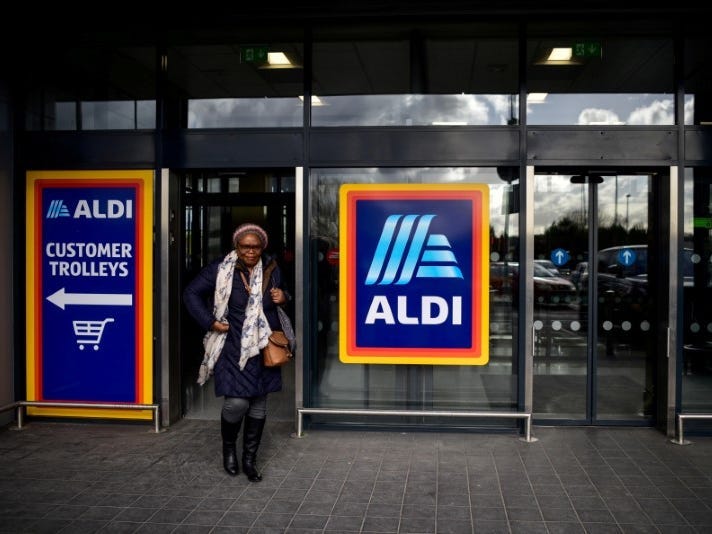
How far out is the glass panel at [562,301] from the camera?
627 centimetres

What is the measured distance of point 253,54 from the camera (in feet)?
20.8

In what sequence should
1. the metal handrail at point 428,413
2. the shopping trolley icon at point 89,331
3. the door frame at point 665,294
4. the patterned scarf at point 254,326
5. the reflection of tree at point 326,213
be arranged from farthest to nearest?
the shopping trolley icon at point 89,331, the reflection of tree at point 326,213, the door frame at point 665,294, the metal handrail at point 428,413, the patterned scarf at point 254,326

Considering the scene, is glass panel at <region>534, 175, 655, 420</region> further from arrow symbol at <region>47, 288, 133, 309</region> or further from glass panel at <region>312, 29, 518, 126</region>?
arrow symbol at <region>47, 288, 133, 309</region>

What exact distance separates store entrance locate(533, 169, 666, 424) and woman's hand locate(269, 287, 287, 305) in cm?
264

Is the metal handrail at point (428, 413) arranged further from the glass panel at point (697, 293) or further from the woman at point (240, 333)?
the glass panel at point (697, 293)

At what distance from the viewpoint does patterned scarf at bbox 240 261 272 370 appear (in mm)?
4816

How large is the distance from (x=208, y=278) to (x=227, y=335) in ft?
1.57

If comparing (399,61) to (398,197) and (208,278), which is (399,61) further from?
(208,278)

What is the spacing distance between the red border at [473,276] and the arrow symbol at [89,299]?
85.8 inches

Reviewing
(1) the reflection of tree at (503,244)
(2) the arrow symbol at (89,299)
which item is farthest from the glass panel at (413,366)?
(2) the arrow symbol at (89,299)

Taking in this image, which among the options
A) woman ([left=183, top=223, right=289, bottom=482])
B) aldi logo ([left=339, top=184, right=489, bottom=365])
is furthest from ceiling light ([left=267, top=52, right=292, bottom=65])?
woman ([left=183, top=223, right=289, bottom=482])

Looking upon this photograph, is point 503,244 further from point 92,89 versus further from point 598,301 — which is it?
point 92,89

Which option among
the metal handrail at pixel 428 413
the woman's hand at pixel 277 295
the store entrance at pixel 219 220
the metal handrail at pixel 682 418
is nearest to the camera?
the woman's hand at pixel 277 295

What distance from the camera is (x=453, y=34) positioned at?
6168 millimetres
